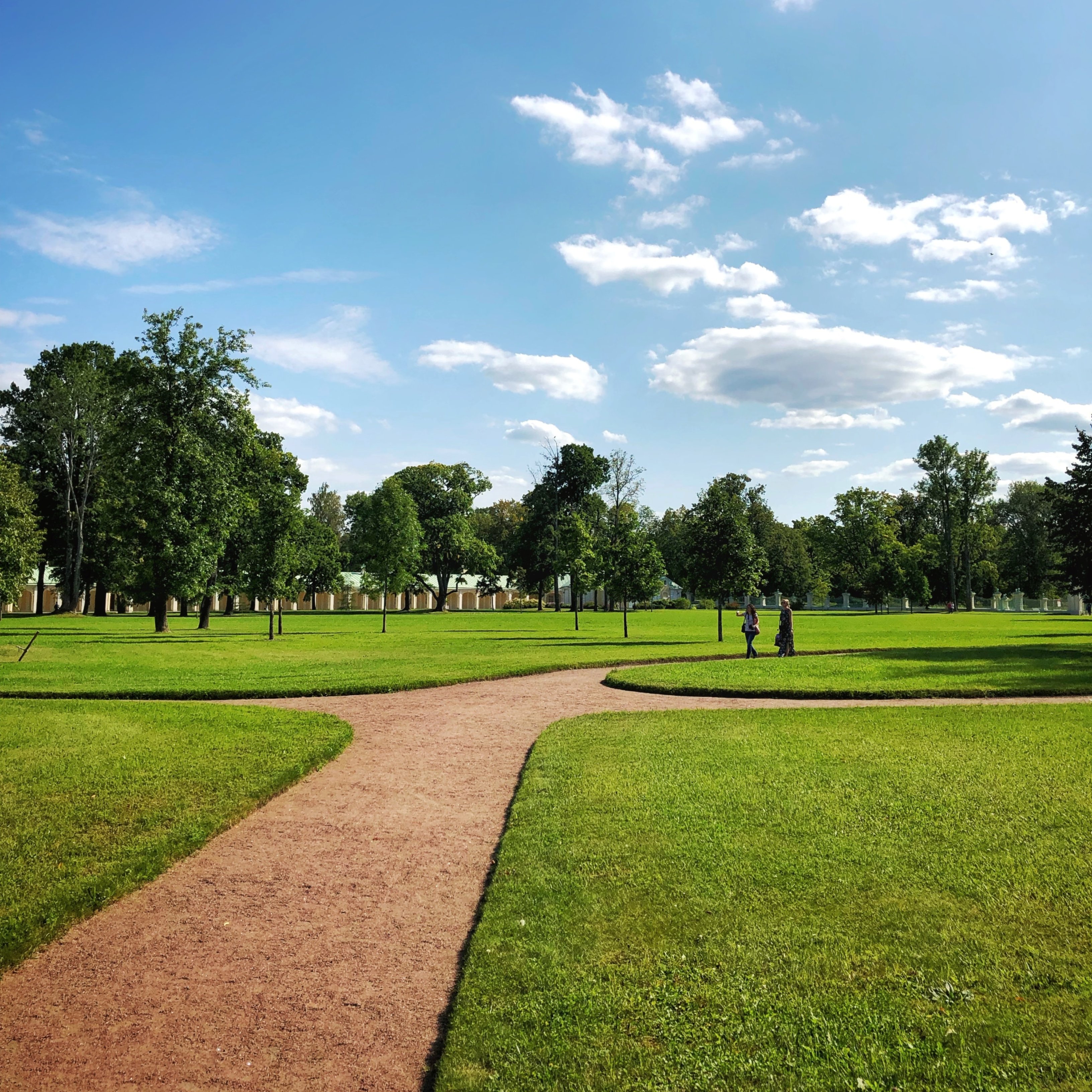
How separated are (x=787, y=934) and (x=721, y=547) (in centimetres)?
2850

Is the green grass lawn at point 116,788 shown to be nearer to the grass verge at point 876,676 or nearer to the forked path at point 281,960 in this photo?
the forked path at point 281,960

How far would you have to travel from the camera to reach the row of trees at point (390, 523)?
34.1m

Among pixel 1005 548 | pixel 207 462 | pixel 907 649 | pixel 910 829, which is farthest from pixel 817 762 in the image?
pixel 1005 548

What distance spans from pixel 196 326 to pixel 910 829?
1545 inches

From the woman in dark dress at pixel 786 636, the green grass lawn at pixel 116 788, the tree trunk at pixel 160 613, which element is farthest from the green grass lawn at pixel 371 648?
the green grass lawn at pixel 116 788

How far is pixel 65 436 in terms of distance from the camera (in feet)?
192

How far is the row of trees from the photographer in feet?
112

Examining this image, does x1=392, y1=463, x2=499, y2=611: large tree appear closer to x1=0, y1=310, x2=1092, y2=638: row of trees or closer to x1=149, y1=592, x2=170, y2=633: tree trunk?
x1=0, y1=310, x2=1092, y2=638: row of trees

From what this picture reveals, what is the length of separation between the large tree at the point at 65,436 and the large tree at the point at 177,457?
20.3 meters

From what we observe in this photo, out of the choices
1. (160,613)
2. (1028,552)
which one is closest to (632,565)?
(160,613)

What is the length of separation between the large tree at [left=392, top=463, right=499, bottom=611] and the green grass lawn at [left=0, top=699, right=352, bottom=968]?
223 feet

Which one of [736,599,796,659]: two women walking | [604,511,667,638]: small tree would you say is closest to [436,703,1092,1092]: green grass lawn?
[736,599,796,659]: two women walking

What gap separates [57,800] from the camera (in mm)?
8734

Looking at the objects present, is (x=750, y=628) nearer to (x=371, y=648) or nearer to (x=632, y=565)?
(x=632, y=565)
